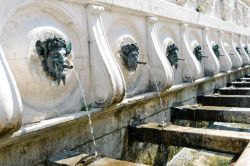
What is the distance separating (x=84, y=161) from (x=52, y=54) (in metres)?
1.21

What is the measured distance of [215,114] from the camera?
5.70 metres

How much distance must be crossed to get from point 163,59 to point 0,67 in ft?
11.6

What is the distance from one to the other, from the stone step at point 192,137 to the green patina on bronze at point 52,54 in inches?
72.0

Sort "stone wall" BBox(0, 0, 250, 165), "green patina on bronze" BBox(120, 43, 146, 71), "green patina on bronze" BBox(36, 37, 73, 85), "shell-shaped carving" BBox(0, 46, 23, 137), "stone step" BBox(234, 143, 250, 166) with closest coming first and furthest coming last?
"shell-shaped carving" BBox(0, 46, 23, 137) → "stone step" BBox(234, 143, 250, 166) → "stone wall" BBox(0, 0, 250, 165) → "green patina on bronze" BBox(36, 37, 73, 85) → "green patina on bronze" BBox(120, 43, 146, 71)

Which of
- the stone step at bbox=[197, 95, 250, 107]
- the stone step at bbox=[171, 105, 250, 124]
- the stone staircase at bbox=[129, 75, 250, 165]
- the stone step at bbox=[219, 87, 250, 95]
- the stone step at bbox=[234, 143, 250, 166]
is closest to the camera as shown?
the stone step at bbox=[234, 143, 250, 166]

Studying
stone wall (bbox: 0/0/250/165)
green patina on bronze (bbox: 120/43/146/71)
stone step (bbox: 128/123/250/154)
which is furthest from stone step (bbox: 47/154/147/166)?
green patina on bronze (bbox: 120/43/146/71)

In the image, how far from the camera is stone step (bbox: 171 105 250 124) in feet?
18.1

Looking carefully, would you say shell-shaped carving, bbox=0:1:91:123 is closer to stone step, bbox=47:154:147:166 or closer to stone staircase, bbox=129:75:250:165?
stone step, bbox=47:154:147:166

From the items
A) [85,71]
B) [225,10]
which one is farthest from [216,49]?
[85,71]

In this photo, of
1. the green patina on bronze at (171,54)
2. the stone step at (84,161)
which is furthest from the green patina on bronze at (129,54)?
the stone step at (84,161)

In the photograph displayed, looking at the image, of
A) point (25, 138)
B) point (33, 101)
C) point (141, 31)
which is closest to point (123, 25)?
point (141, 31)

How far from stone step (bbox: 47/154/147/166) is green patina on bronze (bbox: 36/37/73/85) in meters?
0.95

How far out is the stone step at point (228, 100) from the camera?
650cm

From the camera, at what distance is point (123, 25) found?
5305 millimetres
